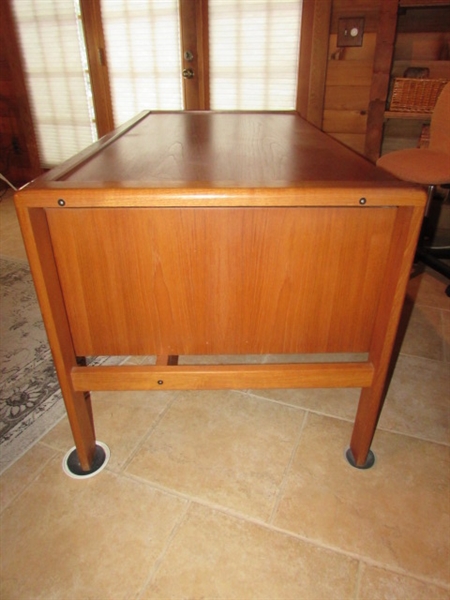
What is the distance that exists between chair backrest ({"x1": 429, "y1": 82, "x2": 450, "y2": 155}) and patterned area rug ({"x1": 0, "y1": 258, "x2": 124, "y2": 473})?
6.14 feet

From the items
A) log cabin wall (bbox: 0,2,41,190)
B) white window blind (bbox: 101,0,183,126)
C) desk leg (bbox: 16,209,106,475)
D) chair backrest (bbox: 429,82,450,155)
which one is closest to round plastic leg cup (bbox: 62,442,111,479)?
desk leg (bbox: 16,209,106,475)

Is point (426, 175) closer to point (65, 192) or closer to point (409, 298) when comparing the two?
point (409, 298)

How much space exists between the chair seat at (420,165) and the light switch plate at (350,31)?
1215mm

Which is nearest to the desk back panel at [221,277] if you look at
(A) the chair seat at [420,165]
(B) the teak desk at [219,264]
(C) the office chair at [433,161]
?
(B) the teak desk at [219,264]

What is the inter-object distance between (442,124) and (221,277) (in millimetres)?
1793

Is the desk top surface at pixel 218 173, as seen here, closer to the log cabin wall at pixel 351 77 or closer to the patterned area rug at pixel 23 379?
the patterned area rug at pixel 23 379

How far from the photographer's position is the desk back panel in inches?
35.6

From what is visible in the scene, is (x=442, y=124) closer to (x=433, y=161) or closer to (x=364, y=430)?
(x=433, y=161)

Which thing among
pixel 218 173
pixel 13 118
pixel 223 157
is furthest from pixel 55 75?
pixel 218 173

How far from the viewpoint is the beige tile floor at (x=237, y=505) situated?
0.95m

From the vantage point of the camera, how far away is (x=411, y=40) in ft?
9.44

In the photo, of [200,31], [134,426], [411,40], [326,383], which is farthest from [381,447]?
[200,31]

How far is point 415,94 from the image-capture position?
8.93 feet

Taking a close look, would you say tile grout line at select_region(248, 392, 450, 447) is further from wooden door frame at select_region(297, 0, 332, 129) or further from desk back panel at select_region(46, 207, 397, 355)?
wooden door frame at select_region(297, 0, 332, 129)
